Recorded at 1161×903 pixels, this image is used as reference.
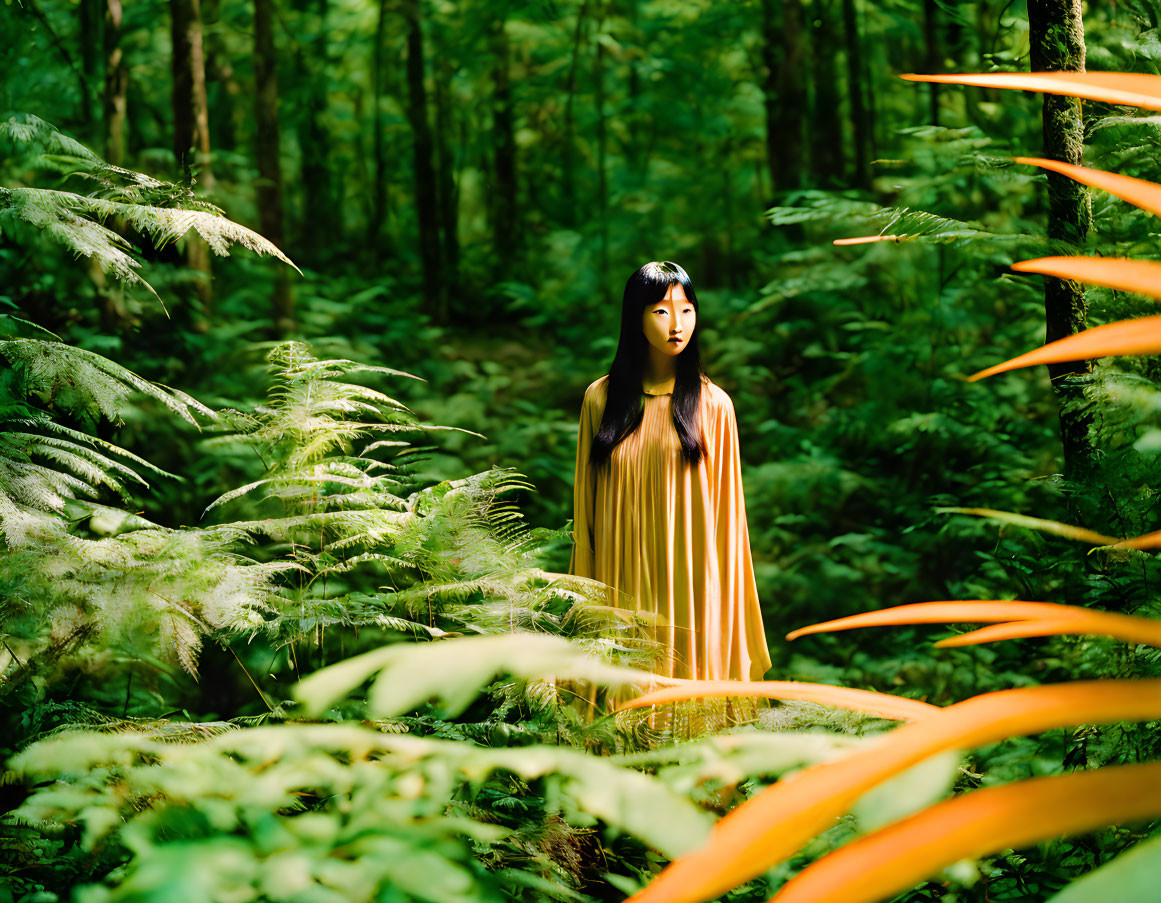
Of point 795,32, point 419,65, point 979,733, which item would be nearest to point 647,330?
point 979,733

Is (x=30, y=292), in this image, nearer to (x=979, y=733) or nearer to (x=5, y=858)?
(x=5, y=858)

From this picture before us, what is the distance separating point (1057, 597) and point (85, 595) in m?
3.79

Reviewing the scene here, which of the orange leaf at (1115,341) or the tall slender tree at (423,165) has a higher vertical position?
Result: the tall slender tree at (423,165)

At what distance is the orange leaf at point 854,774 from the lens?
0.57 metres

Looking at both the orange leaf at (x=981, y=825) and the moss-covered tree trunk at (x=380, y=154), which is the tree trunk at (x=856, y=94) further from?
the orange leaf at (x=981, y=825)

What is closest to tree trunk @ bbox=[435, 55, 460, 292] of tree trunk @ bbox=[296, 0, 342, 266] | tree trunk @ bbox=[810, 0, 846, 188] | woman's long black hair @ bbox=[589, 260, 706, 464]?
tree trunk @ bbox=[296, 0, 342, 266]

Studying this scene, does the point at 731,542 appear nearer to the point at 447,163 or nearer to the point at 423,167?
the point at 423,167

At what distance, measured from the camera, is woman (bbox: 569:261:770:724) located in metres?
2.76

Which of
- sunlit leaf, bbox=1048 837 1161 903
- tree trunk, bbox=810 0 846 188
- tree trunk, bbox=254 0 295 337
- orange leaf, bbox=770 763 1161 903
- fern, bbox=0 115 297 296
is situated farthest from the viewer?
tree trunk, bbox=810 0 846 188

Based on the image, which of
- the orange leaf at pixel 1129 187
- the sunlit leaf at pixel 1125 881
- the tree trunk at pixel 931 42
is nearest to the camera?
the sunlit leaf at pixel 1125 881

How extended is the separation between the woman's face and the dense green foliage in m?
0.81

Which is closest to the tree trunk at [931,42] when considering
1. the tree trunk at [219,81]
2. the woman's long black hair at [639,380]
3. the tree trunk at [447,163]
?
the woman's long black hair at [639,380]

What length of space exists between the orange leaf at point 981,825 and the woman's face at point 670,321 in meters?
2.29

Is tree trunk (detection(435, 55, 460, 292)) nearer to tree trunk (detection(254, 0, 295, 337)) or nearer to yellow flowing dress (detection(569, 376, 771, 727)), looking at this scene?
tree trunk (detection(254, 0, 295, 337))
